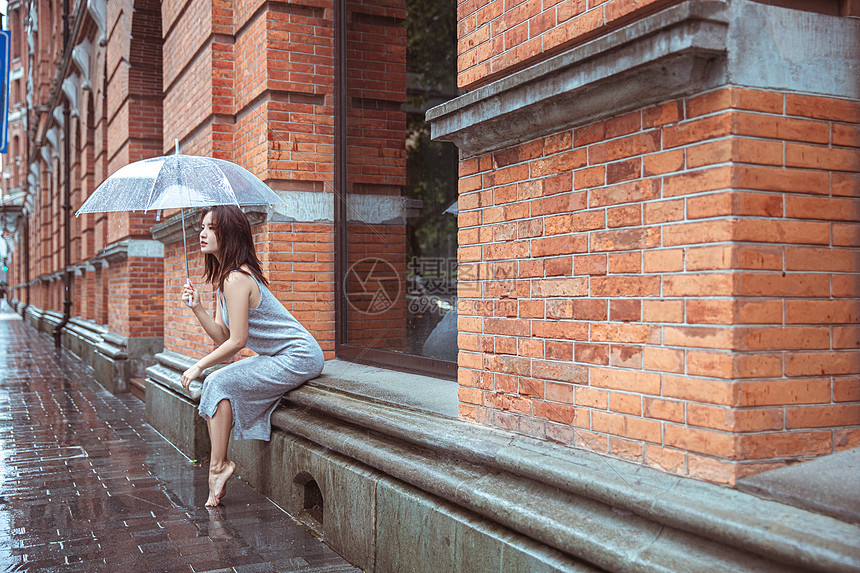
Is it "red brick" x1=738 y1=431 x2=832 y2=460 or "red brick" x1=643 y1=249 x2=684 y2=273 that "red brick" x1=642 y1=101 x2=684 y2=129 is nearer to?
"red brick" x1=643 y1=249 x2=684 y2=273

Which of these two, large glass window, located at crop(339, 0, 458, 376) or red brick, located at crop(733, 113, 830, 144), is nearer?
red brick, located at crop(733, 113, 830, 144)

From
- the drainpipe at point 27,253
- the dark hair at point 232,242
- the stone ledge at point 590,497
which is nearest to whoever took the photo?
the stone ledge at point 590,497

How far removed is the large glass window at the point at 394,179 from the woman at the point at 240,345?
31.0 inches

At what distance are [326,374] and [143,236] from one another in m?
6.97

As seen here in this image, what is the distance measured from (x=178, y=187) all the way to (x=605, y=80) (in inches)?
125

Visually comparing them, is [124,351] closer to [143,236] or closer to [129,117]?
[143,236]

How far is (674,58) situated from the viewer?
2303 mm

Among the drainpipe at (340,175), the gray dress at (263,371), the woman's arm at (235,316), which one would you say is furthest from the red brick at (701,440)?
the drainpipe at (340,175)

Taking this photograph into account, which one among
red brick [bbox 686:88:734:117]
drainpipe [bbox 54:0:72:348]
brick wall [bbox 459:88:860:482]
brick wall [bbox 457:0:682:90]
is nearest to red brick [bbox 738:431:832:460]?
brick wall [bbox 459:88:860:482]

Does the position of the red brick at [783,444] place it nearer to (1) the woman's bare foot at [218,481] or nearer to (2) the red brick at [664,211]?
(2) the red brick at [664,211]

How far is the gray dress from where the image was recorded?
5.04 m

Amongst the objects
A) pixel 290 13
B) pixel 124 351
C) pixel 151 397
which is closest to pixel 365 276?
pixel 290 13

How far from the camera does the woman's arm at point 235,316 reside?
4789 millimetres

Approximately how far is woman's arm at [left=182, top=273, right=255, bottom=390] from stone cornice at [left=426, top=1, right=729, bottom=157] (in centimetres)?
197
